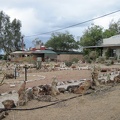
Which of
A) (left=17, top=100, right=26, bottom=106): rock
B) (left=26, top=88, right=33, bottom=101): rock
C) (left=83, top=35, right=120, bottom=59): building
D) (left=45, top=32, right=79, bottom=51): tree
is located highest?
(left=45, top=32, right=79, bottom=51): tree

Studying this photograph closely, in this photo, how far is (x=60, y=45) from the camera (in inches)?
2480

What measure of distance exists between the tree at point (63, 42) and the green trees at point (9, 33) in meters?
8.28

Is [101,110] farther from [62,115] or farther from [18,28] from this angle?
[18,28]

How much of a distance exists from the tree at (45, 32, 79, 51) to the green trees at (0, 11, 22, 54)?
27.2 feet

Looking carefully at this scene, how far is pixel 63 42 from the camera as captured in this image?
63.2 meters

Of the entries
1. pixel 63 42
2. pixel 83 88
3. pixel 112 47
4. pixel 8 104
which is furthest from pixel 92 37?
pixel 8 104

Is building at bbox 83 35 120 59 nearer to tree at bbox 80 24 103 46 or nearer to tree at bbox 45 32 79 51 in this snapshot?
tree at bbox 80 24 103 46

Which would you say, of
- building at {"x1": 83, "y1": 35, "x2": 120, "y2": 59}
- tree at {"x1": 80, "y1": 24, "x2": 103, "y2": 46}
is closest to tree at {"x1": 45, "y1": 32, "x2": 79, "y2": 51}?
tree at {"x1": 80, "y1": 24, "x2": 103, "y2": 46}

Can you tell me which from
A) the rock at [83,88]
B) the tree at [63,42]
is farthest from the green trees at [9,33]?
the rock at [83,88]

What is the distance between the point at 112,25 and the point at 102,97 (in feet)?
157

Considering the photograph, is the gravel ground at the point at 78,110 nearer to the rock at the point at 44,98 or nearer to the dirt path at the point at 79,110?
the dirt path at the point at 79,110

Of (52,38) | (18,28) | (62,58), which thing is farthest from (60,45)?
(62,58)

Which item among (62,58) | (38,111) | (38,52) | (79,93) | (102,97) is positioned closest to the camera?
(38,111)

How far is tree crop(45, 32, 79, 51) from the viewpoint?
62.9m
